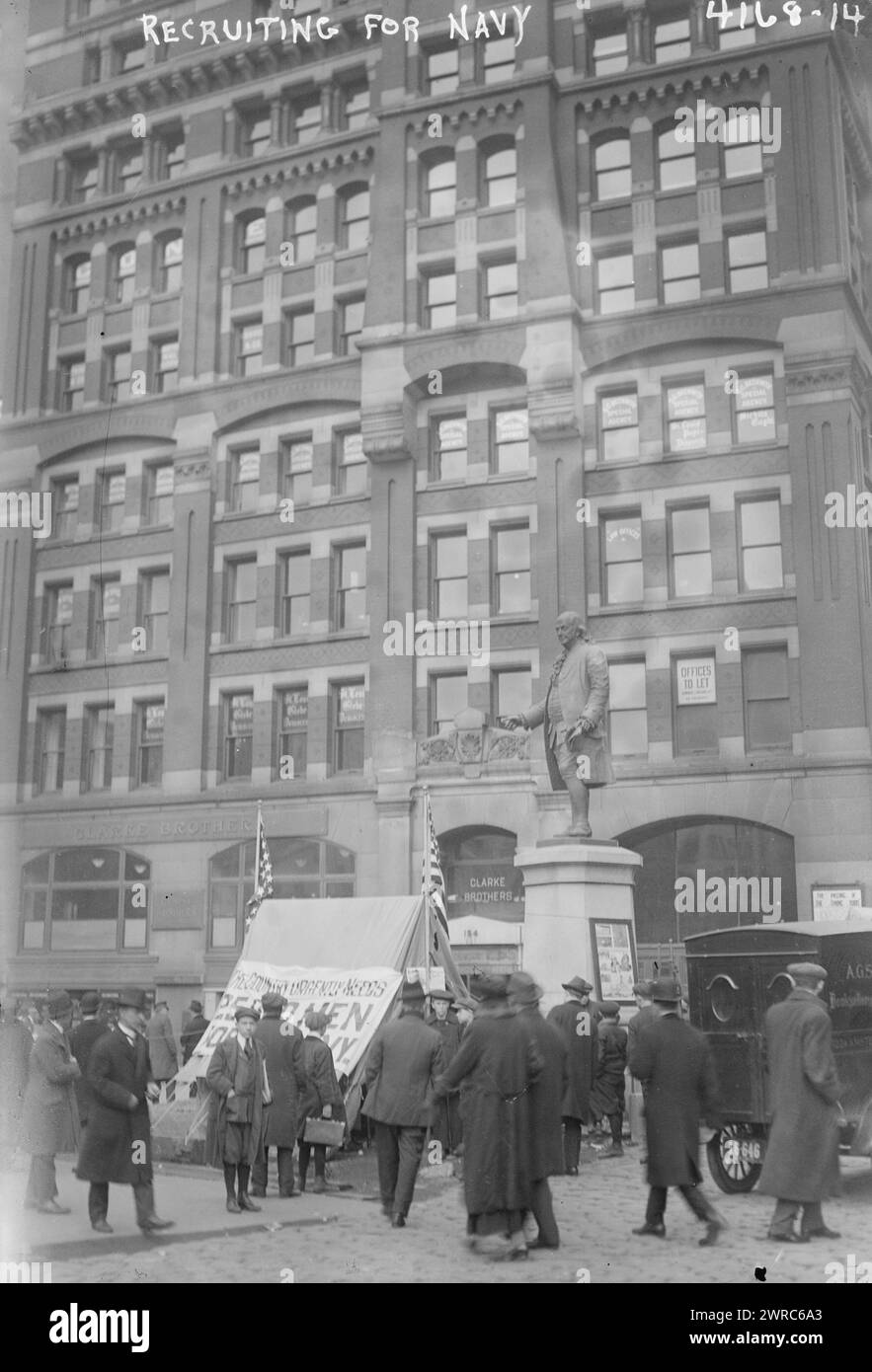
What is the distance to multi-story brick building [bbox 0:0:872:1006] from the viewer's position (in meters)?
29.2

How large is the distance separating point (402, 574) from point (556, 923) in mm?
18086

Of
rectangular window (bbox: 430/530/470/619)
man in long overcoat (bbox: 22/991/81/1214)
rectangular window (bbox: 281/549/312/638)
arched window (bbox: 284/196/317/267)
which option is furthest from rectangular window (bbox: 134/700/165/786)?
man in long overcoat (bbox: 22/991/81/1214)

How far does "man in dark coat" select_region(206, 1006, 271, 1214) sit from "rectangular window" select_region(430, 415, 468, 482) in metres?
22.5

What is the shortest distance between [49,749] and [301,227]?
14911 millimetres

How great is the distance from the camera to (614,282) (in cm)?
3175

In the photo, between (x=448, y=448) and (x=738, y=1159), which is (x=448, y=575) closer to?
(x=448, y=448)

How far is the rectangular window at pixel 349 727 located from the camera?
1294 inches

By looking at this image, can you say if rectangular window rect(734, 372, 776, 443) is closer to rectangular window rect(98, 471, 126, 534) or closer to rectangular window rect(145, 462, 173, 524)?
rectangular window rect(145, 462, 173, 524)

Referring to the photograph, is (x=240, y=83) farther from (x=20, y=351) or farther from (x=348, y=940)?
(x=348, y=940)

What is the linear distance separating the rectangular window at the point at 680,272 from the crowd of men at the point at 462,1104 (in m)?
21.8

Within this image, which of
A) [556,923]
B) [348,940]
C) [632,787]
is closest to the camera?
[556,923]

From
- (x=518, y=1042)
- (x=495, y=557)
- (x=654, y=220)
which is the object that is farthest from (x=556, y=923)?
(x=654, y=220)

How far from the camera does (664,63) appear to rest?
3111 centimetres
